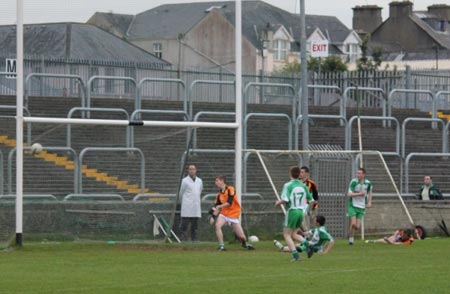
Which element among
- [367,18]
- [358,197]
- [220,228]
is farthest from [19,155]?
[367,18]

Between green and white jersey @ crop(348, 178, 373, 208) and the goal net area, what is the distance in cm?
104

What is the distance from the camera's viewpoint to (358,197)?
95.4 feet

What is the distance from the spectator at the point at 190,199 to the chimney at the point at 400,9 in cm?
7100

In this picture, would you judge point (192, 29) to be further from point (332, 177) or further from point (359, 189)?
point (332, 177)

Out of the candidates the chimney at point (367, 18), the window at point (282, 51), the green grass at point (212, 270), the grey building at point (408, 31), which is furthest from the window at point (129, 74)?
the chimney at point (367, 18)

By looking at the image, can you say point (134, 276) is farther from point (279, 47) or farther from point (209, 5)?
point (279, 47)

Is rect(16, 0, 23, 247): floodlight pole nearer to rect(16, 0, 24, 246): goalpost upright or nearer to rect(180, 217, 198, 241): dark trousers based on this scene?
rect(16, 0, 24, 246): goalpost upright

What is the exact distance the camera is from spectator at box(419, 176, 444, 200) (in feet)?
107

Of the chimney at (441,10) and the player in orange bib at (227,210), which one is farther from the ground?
the chimney at (441,10)

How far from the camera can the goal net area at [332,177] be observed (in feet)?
98.8

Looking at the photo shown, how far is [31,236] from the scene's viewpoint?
980 inches

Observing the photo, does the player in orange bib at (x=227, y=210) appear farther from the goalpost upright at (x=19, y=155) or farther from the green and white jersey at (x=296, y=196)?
the goalpost upright at (x=19, y=155)

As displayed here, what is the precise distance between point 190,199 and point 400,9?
236 feet

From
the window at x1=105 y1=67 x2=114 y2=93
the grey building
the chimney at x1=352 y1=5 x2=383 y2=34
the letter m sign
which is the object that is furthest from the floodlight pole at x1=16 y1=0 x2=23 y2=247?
the chimney at x1=352 y1=5 x2=383 y2=34
